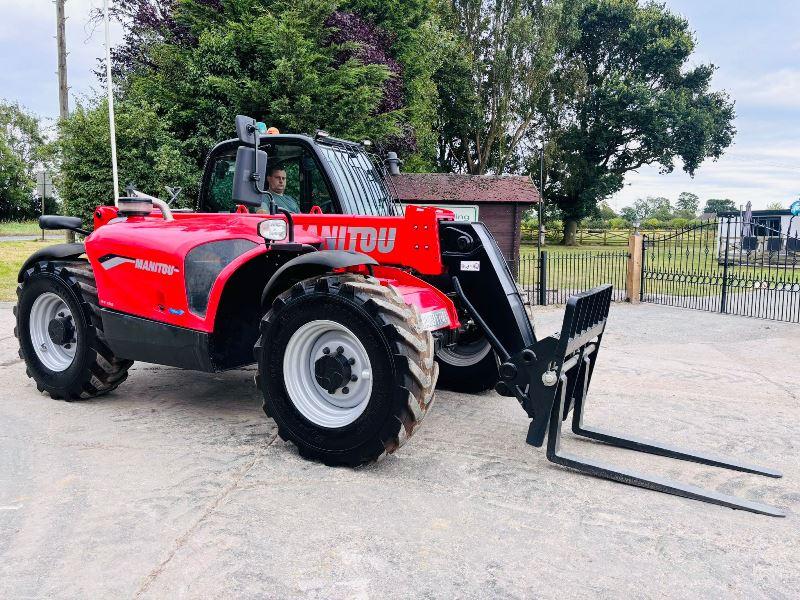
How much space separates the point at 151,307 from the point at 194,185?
11674 mm

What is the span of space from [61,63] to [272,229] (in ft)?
58.6

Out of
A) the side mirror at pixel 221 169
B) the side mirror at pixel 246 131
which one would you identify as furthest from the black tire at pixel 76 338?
the side mirror at pixel 246 131

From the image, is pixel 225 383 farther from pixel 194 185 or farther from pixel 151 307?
pixel 194 185

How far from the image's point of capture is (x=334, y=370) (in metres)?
4.30

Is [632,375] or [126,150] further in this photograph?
[126,150]

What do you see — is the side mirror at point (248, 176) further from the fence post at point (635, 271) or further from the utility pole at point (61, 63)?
the utility pole at point (61, 63)

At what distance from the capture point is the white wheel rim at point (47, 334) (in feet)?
19.7

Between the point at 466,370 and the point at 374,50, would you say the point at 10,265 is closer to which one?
the point at 374,50

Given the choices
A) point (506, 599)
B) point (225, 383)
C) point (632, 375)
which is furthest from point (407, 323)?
point (632, 375)

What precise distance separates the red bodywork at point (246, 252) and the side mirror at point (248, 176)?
1.03 ft

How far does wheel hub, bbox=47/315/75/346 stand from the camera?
230 inches

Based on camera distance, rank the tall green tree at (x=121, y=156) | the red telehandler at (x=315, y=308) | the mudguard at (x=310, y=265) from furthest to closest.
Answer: the tall green tree at (x=121, y=156), the mudguard at (x=310, y=265), the red telehandler at (x=315, y=308)

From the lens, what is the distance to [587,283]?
18.5m

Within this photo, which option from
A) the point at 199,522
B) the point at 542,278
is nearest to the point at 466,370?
the point at 199,522
